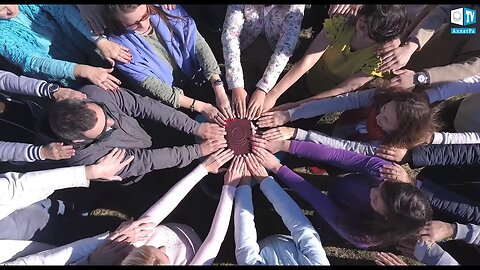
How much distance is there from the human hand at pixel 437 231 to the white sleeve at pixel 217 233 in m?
1.58

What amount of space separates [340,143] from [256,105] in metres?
0.83

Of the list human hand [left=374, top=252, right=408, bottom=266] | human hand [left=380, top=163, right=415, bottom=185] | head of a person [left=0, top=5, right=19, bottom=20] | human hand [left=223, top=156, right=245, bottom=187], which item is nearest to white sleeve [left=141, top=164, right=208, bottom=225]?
human hand [left=223, top=156, right=245, bottom=187]

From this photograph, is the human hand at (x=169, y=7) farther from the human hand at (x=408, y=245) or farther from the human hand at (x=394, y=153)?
the human hand at (x=408, y=245)

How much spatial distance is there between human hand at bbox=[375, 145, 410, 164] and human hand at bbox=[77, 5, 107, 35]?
8.33 ft

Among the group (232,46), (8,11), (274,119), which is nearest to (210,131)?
(274,119)

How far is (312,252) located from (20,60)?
9.10 feet

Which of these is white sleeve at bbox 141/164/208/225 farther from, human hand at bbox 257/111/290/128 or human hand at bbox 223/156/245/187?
human hand at bbox 257/111/290/128

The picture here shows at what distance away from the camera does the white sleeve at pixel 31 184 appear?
3068mm

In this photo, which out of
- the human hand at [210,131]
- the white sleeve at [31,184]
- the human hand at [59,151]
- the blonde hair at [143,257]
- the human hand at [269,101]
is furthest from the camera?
the human hand at [269,101]

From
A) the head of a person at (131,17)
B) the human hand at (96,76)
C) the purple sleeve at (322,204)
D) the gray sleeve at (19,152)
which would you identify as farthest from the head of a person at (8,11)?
the purple sleeve at (322,204)

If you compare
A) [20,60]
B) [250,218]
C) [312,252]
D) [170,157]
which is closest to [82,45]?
[20,60]

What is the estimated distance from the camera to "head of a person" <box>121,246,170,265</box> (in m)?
2.70

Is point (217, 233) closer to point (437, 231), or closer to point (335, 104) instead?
point (335, 104)
